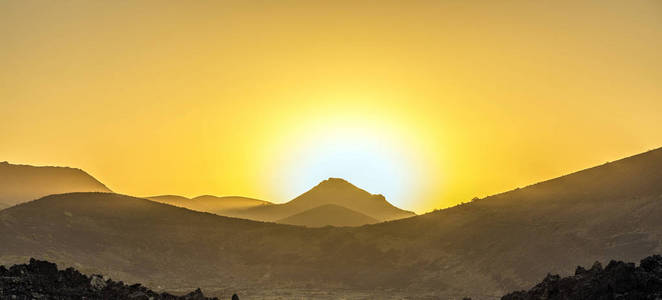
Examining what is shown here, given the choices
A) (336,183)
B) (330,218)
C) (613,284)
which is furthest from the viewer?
(336,183)

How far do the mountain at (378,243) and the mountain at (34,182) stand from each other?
105m

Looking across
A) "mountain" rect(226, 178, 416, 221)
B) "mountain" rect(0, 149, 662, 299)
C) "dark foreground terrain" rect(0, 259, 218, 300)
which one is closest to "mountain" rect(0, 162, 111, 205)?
"mountain" rect(226, 178, 416, 221)

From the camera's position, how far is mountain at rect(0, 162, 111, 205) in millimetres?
165375

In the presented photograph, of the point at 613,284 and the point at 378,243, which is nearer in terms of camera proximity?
the point at 613,284

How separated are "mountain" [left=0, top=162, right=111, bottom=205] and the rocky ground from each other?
155705 mm

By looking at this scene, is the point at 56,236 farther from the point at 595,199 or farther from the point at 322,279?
the point at 595,199

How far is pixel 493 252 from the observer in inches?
2029

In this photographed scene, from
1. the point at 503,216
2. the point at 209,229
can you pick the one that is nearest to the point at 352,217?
the point at 209,229

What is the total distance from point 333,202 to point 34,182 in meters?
89.8

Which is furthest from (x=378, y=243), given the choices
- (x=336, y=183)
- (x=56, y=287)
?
(x=336, y=183)

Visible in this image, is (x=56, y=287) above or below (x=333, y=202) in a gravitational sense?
below

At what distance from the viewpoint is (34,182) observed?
182 meters

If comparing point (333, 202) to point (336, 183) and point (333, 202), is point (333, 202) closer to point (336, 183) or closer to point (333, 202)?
point (333, 202)

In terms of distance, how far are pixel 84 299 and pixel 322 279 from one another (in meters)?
29.8
